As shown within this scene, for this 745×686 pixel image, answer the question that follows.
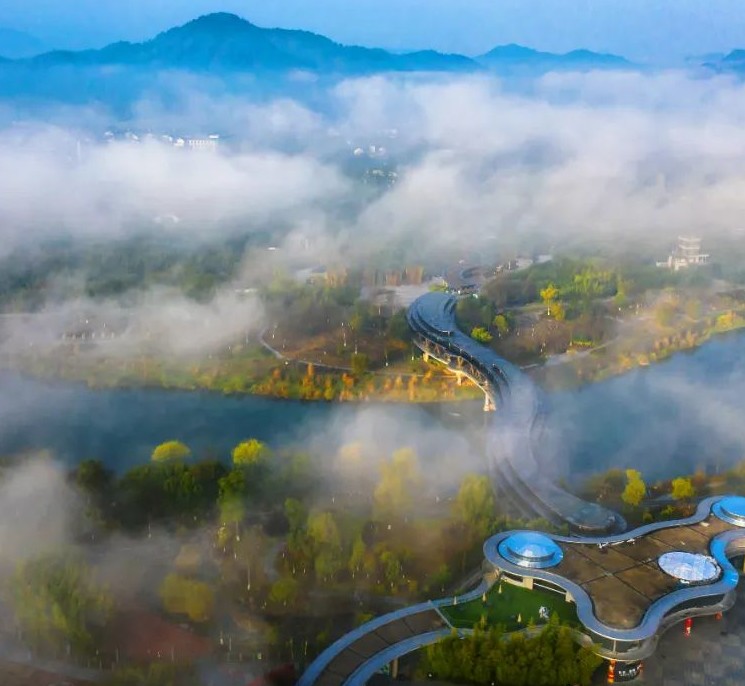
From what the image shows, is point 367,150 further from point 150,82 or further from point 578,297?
point 578,297

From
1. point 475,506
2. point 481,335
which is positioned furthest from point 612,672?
point 481,335

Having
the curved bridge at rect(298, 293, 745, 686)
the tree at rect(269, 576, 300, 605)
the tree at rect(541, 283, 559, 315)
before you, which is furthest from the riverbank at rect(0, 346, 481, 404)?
the tree at rect(269, 576, 300, 605)

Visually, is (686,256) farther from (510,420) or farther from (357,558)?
(357,558)

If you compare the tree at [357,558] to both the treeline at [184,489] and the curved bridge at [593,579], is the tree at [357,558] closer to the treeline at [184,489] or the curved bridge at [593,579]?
the curved bridge at [593,579]

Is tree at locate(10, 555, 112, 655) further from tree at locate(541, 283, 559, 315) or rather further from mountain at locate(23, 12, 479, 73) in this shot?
mountain at locate(23, 12, 479, 73)

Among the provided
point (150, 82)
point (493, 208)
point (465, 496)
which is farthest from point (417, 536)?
point (150, 82)

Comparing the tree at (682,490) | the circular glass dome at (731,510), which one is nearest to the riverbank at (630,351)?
the tree at (682,490)
